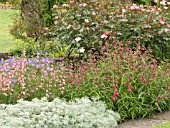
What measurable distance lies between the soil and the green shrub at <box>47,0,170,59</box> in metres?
2.16

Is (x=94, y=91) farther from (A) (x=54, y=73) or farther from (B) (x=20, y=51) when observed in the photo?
(B) (x=20, y=51)

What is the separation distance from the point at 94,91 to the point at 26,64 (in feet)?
3.77

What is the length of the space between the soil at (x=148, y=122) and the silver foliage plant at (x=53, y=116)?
301mm

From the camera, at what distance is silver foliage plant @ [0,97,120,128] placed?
452 cm

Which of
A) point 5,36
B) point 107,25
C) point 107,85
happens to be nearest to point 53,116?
point 107,85

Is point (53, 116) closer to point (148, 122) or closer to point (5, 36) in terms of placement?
Answer: point (148, 122)

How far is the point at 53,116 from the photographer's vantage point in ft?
15.2

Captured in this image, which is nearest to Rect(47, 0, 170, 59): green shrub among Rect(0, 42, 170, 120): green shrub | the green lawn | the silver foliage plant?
the green lawn

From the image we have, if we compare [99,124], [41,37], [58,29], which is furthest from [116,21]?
[99,124]

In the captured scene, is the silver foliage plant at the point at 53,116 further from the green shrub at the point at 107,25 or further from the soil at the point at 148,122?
the green shrub at the point at 107,25

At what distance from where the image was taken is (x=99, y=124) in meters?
4.84

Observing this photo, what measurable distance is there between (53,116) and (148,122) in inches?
55.2

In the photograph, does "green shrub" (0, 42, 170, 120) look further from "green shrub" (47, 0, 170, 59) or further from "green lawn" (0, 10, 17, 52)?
"green lawn" (0, 10, 17, 52)

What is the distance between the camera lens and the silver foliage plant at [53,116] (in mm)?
4523
